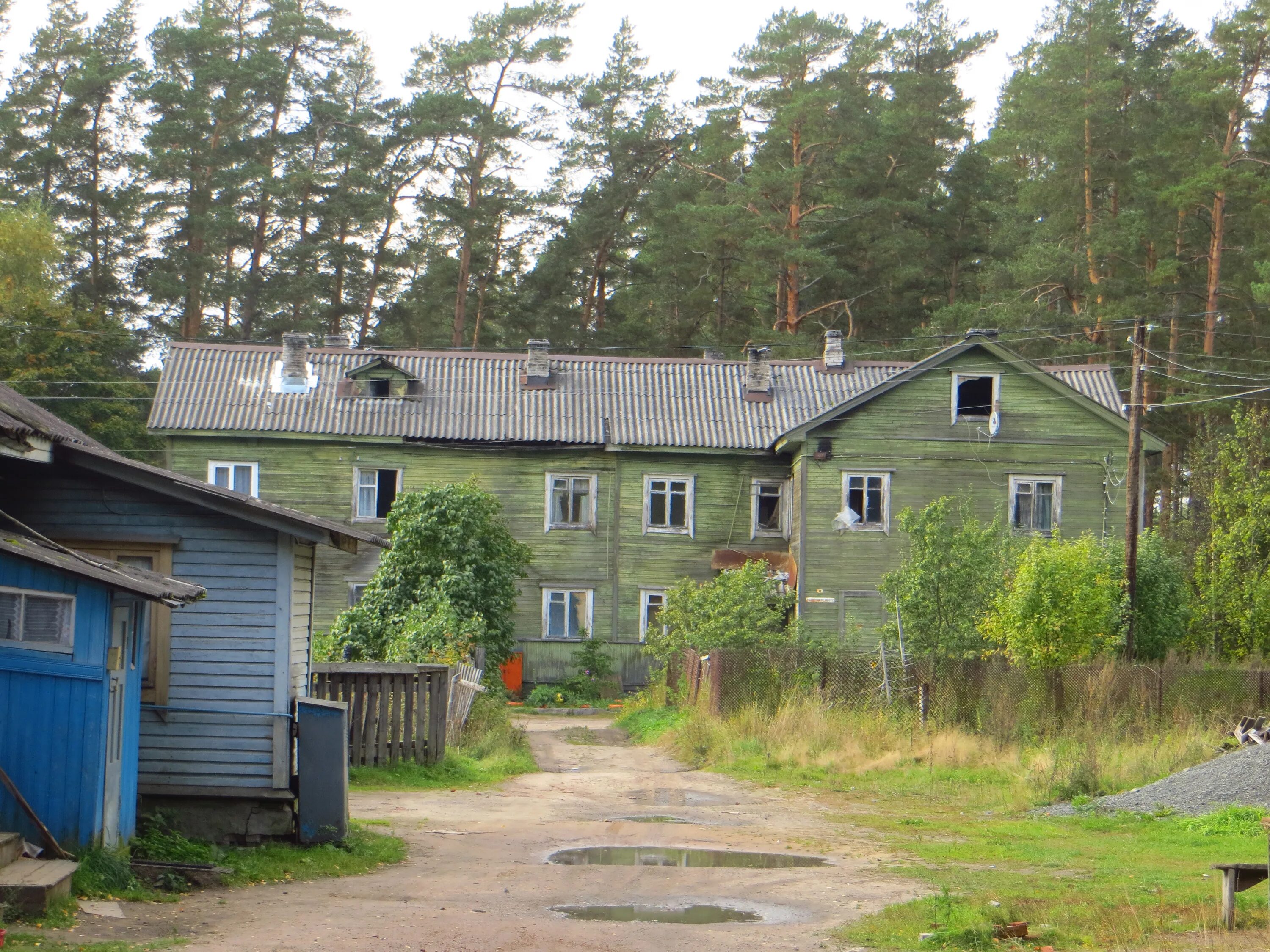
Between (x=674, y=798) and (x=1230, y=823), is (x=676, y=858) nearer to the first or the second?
(x=674, y=798)

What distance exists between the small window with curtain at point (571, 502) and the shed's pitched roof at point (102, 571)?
25036mm

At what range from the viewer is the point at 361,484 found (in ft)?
117

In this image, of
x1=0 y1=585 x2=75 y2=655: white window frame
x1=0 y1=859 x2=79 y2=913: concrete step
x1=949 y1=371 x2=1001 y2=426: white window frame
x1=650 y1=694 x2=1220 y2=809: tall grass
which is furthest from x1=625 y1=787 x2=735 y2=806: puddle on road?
x1=949 y1=371 x2=1001 y2=426: white window frame

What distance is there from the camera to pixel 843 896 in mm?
11094

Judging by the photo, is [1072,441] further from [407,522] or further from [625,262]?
[625,262]

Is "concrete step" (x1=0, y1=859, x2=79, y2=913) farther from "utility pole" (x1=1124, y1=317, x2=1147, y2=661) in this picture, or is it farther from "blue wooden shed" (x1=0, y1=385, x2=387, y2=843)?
"utility pole" (x1=1124, y1=317, x2=1147, y2=661)

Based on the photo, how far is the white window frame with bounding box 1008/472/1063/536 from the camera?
34.4 metres

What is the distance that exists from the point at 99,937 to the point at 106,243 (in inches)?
1953

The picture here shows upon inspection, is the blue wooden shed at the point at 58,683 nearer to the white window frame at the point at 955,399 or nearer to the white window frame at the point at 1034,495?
the white window frame at the point at 955,399

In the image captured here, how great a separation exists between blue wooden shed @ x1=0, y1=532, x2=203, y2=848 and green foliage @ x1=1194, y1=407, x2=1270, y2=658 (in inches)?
993

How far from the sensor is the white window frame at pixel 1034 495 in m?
34.4

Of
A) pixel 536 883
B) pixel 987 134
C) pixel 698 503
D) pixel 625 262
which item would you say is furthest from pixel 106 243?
pixel 536 883

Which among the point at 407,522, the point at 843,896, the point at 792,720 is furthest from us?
the point at 407,522

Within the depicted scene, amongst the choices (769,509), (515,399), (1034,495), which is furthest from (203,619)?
(1034,495)
